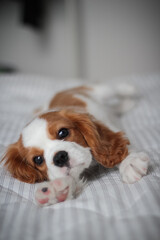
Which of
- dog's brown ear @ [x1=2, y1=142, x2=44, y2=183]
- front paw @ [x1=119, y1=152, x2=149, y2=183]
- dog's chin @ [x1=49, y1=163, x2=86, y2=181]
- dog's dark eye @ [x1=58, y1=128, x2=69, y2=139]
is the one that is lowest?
dog's brown ear @ [x1=2, y1=142, x2=44, y2=183]

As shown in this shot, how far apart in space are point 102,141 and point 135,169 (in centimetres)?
28

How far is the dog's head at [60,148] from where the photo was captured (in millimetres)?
1121

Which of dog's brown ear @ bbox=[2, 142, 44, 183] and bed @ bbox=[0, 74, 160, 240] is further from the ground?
bed @ bbox=[0, 74, 160, 240]

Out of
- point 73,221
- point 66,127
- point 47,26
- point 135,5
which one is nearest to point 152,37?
point 135,5

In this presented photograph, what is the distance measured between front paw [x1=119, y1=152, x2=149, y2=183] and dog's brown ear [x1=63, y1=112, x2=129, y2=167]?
12 centimetres

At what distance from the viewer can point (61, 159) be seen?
1.09 m

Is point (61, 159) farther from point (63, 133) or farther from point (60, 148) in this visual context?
point (63, 133)

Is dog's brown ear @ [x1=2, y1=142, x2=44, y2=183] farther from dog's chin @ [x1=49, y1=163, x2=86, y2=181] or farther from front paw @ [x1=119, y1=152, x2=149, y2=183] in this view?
front paw @ [x1=119, y1=152, x2=149, y2=183]

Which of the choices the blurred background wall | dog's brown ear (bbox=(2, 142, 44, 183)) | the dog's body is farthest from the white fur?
the blurred background wall

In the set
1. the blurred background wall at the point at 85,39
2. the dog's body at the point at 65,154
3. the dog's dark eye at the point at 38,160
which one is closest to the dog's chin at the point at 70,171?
the dog's body at the point at 65,154

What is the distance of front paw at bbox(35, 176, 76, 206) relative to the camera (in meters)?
1.00

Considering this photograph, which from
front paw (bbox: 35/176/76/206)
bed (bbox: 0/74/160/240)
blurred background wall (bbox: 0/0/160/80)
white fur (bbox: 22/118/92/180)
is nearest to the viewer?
bed (bbox: 0/74/160/240)

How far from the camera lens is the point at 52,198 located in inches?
39.6

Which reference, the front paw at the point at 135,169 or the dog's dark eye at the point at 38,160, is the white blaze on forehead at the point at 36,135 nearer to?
the dog's dark eye at the point at 38,160
